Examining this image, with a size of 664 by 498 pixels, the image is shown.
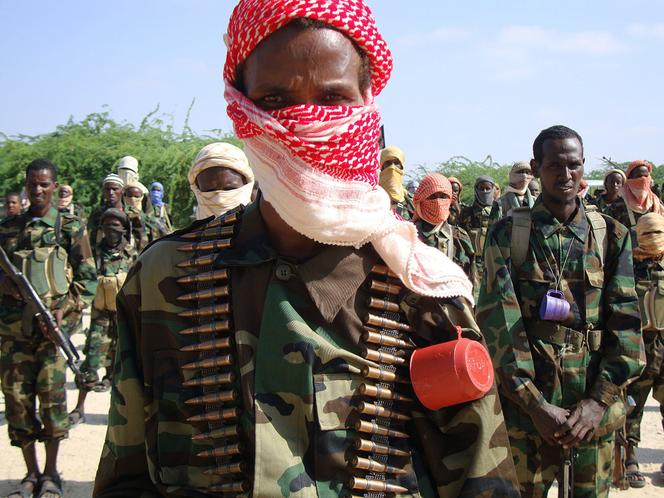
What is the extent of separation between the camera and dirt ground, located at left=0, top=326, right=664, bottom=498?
6906 millimetres

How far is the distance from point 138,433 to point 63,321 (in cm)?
584

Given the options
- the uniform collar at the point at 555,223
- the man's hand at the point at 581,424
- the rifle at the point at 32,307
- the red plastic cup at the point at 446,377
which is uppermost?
the uniform collar at the point at 555,223

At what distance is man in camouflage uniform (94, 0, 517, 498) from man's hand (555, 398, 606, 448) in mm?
2432

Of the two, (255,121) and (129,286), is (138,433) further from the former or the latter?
(255,121)

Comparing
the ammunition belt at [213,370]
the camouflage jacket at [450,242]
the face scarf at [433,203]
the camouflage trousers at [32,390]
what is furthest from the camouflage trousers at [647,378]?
the ammunition belt at [213,370]

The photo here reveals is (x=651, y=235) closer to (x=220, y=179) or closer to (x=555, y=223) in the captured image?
(x=555, y=223)

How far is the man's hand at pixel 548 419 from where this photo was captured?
423 centimetres

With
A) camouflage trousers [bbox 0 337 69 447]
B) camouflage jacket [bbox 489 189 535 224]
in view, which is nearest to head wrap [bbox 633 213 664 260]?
camouflage jacket [bbox 489 189 535 224]

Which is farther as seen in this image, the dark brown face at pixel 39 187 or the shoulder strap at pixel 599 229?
the dark brown face at pixel 39 187

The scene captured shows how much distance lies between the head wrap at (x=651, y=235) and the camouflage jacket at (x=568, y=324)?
8.91 ft

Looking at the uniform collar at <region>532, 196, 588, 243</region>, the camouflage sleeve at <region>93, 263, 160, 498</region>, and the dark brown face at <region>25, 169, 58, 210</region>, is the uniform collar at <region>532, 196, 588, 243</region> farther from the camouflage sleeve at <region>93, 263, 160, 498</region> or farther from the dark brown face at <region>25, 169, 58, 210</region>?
the dark brown face at <region>25, 169, 58, 210</region>

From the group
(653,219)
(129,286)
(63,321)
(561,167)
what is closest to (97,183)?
(63,321)

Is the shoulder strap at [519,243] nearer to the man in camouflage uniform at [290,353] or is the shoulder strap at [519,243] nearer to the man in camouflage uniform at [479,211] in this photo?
the man in camouflage uniform at [290,353]

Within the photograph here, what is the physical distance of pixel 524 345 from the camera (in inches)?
176
